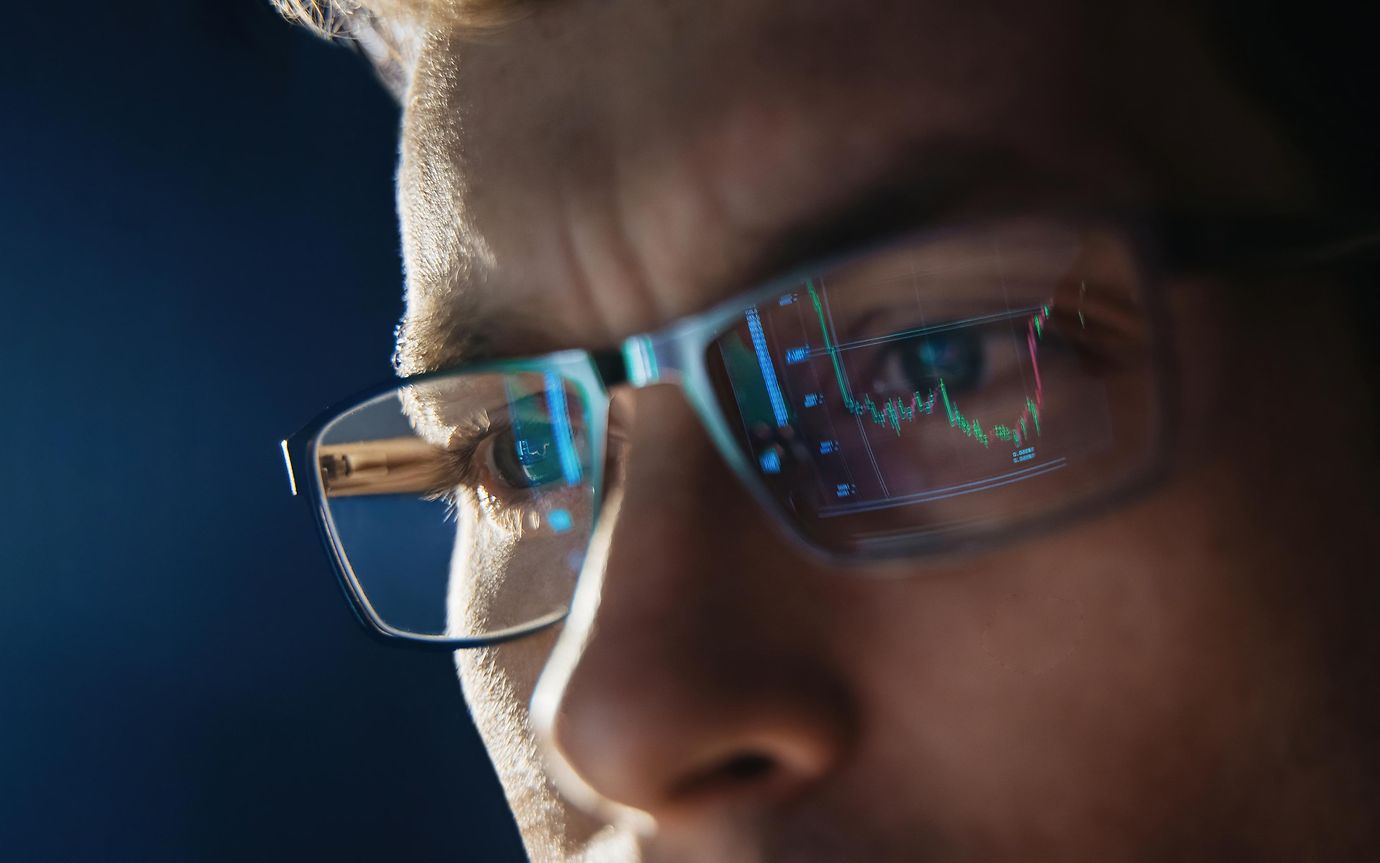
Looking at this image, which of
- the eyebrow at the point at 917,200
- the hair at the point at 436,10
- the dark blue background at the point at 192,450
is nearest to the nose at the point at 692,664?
the eyebrow at the point at 917,200

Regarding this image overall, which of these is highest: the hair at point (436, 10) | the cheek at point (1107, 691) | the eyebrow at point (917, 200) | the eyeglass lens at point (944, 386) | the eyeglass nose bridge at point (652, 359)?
the hair at point (436, 10)

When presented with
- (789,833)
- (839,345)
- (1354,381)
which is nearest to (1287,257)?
(1354,381)

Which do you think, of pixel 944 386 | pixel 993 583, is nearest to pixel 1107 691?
pixel 993 583

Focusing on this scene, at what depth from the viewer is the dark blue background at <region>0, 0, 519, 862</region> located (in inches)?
54.0

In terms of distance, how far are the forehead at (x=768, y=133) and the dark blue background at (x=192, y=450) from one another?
0.99m

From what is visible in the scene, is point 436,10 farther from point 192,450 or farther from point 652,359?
point 192,450

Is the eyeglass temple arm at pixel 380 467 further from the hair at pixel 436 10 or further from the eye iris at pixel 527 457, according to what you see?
the hair at pixel 436 10

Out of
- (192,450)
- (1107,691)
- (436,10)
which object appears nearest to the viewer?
(1107,691)

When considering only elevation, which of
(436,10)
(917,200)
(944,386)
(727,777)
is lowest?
(727,777)

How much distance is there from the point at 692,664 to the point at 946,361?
0.23 metres

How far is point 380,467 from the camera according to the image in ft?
2.99

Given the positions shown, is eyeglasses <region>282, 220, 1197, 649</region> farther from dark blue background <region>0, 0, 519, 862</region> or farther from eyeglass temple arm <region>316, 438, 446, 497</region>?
dark blue background <region>0, 0, 519, 862</region>

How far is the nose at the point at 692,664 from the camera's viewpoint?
54 centimetres

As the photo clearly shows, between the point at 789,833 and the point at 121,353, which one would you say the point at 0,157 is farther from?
the point at 789,833
